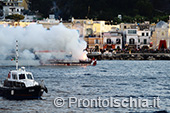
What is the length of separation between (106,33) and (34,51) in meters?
60.4

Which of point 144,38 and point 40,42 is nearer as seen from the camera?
point 40,42

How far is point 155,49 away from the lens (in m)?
160

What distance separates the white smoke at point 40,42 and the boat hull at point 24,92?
43.5m

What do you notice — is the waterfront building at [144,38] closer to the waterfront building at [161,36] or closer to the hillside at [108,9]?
the waterfront building at [161,36]

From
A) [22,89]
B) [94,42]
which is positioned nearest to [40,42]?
[22,89]

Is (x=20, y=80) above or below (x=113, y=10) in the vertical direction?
below

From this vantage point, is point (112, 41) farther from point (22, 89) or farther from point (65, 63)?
point (22, 89)

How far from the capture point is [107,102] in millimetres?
58000

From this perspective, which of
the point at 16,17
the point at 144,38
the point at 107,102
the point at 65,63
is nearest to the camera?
the point at 107,102

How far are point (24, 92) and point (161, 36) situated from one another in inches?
4324

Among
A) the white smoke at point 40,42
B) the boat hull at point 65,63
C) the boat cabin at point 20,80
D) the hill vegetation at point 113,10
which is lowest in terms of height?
the boat cabin at point 20,80

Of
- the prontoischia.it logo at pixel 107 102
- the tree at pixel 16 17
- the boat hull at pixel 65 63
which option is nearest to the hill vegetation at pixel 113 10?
the tree at pixel 16 17

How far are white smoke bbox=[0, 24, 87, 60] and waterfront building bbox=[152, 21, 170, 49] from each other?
5307 centimetres

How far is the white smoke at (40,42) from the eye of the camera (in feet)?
340
